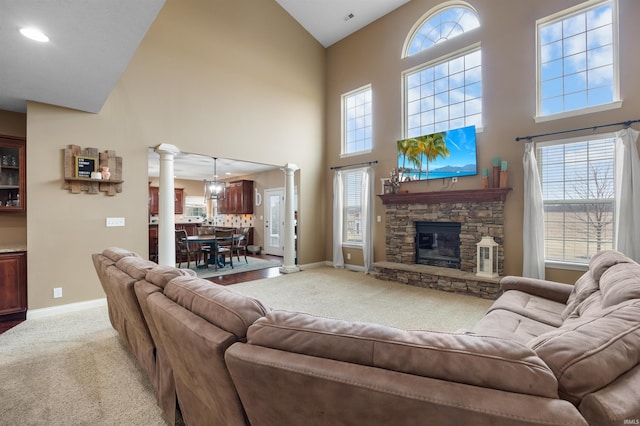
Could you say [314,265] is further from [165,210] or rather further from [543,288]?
[543,288]

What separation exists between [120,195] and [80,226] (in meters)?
0.64

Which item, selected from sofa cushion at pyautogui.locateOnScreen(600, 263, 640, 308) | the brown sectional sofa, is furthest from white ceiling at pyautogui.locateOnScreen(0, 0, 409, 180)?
sofa cushion at pyautogui.locateOnScreen(600, 263, 640, 308)

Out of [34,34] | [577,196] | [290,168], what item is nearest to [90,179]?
[34,34]

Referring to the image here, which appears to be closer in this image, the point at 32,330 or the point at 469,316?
the point at 32,330

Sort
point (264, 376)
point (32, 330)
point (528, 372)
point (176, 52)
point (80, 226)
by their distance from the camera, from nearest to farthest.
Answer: point (528, 372), point (264, 376), point (32, 330), point (80, 226), point (176, 52)

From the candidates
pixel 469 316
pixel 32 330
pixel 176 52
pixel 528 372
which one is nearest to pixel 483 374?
pixel 528 372

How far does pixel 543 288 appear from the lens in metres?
2.69

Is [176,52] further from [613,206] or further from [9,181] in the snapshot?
[613,206]

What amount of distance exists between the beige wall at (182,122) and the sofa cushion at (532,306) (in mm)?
4736

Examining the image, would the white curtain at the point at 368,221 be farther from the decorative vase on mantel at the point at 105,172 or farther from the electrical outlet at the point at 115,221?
the decorative vase on mantel at the point at 105,172

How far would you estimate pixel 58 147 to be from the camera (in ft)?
12.6

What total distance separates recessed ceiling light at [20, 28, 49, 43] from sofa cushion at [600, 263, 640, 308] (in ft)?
13.8

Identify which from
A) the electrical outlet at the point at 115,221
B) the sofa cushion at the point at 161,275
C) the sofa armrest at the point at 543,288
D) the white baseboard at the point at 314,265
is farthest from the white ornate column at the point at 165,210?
the sofa armrest at the point at 543,288

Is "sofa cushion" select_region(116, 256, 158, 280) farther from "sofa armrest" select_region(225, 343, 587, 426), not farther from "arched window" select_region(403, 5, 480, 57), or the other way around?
"arched window" select_region(403, 5, 480, 57)
